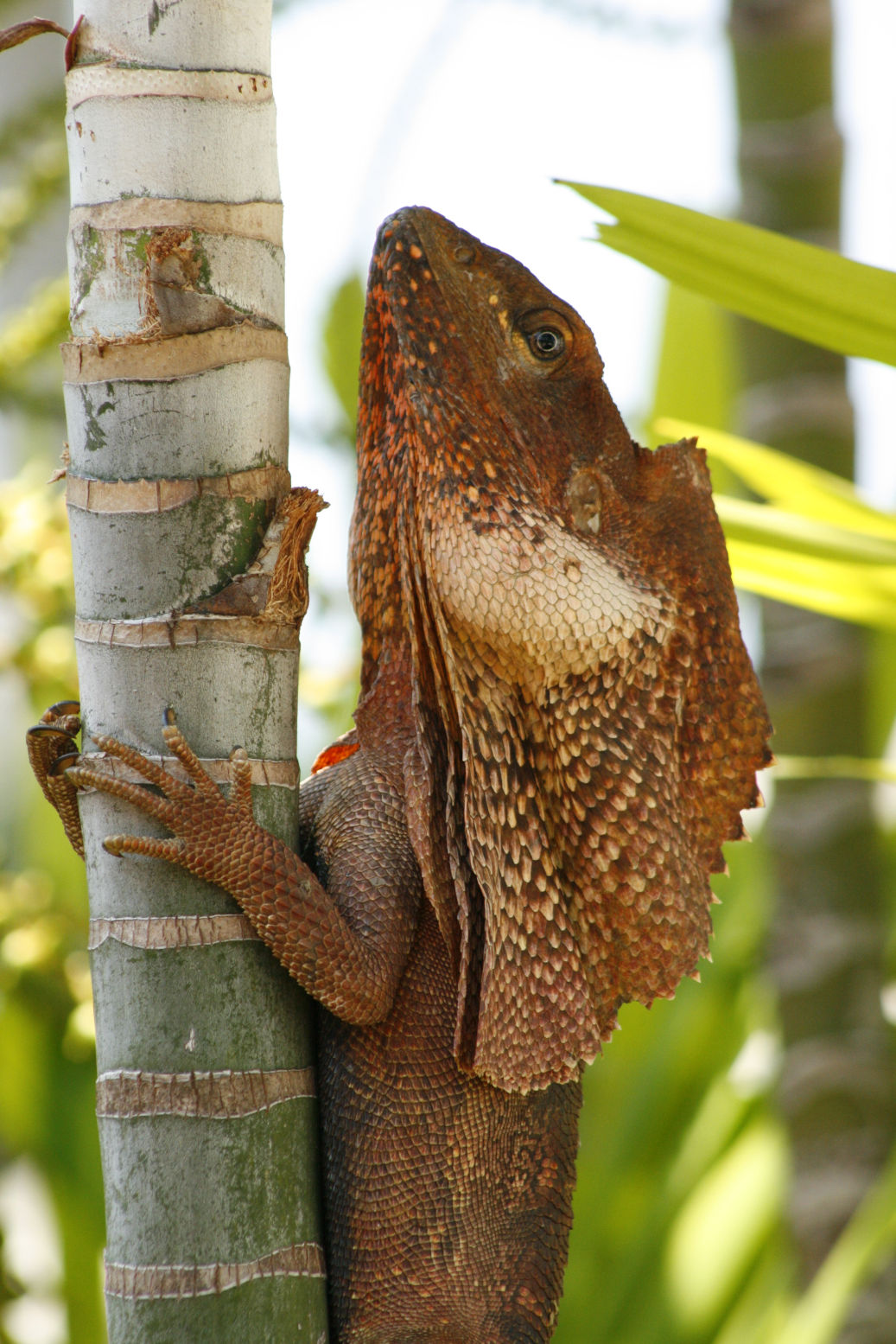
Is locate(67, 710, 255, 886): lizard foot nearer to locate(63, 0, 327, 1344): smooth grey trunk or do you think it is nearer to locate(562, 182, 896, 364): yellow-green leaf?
locate(63, 0, 327, 1344): smooth grey trunk

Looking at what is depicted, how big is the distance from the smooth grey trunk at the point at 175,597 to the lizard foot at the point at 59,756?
216 mm

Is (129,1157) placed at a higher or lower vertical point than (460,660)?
lower

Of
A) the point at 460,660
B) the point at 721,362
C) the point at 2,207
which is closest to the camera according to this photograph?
the point at 460,660

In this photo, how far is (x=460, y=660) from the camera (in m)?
1.60

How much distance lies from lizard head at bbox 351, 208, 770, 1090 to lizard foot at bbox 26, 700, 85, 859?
46 centimetres

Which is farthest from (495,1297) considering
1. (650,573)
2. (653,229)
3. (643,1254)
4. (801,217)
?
(801,217)

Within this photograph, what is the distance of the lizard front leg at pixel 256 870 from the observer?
138cm

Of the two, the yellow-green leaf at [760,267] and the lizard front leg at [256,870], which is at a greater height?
the yellow-green leaf at [760,267]

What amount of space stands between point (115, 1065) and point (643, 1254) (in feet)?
9.20

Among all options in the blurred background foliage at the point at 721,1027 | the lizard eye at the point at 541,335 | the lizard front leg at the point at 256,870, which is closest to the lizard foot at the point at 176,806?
the lizard front leg at the point at 256,870

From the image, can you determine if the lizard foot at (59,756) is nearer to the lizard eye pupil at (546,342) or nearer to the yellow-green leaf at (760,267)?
the lizard eye pupil at (546,342)

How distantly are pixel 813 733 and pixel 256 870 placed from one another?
2.08 m

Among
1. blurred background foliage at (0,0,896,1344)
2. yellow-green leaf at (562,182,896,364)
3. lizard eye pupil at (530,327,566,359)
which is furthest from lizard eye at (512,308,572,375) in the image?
blurred background foliage at (0,0,896,1344)

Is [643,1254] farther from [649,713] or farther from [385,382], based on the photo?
[385,382]
